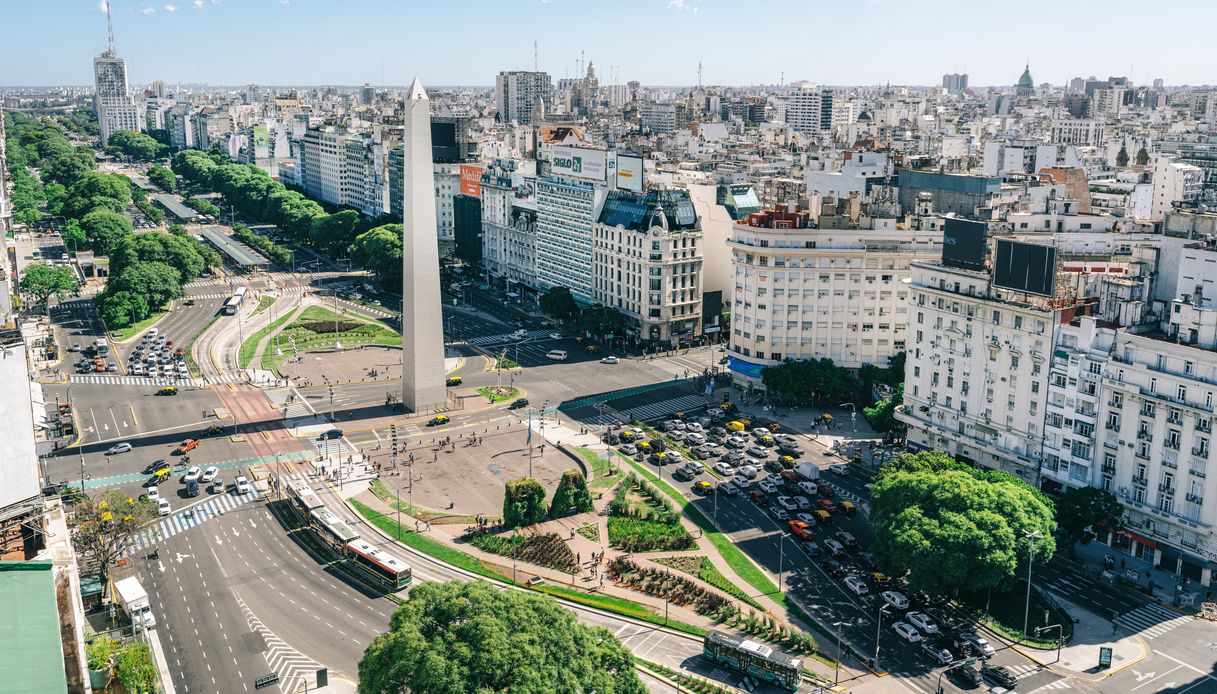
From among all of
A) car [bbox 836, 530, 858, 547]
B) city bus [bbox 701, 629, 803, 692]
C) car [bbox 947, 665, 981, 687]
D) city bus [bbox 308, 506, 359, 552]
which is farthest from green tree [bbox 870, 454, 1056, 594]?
city bus [bbox 308, 506, 359, 552]

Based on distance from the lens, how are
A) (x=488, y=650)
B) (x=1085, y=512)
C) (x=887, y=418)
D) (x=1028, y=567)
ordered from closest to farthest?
(x=488, y=650)
(x=1028, y=567)
(x=1085, y=512)
(x=887, y=418)

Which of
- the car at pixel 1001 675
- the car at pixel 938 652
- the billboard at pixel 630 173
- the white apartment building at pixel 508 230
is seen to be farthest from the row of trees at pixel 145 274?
the car at pixel 1001 675

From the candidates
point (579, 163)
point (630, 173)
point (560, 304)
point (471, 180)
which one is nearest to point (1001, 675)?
point (630, 173)

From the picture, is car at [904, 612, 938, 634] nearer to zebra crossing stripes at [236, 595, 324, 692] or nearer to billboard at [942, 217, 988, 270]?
billboard at [942, 217, 988, 270]

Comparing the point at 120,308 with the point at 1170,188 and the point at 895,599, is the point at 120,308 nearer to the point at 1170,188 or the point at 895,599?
the point at 895,599

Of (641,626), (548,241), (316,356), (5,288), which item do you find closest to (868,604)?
(641,626)

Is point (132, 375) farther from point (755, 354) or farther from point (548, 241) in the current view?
point (755, 354)
